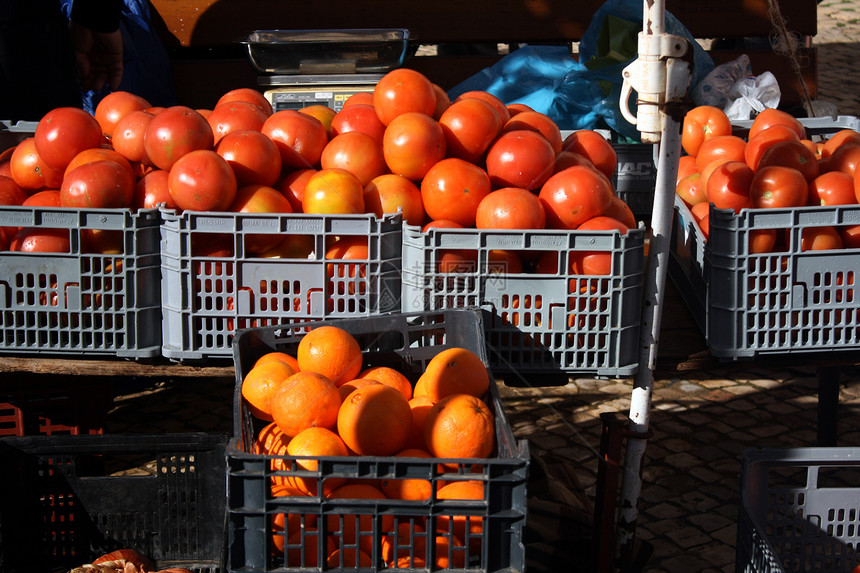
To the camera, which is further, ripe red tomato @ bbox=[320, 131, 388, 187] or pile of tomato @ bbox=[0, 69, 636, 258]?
ripe red tomato @ bbox=[320, 131, 388, 187]

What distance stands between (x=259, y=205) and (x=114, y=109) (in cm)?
84

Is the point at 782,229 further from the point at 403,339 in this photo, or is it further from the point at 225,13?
the point at 225,13

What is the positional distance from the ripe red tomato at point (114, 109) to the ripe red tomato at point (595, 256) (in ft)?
5.33

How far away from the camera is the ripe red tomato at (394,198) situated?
101 inches

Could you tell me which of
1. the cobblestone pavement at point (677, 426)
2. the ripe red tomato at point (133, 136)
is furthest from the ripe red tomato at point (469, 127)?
the cobblestone pavement at point (677, 426)

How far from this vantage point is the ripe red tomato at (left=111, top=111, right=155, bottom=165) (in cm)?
271

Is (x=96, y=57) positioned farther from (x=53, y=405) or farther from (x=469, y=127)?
(x=469, y=127)

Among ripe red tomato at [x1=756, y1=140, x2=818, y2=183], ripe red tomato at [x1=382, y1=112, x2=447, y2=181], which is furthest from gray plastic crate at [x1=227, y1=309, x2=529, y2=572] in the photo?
ripe red tomato at [x1=756, y1=140, x2=818, y2=183]

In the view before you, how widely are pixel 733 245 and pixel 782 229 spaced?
0.33m

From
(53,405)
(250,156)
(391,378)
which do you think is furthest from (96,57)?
(391,378)

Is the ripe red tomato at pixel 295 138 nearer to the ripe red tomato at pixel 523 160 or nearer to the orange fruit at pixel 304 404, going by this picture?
the ripe red tomato at pixel 523 160

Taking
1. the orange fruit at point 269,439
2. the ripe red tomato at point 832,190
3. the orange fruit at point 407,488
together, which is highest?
the ripe red tomato at point 832,190

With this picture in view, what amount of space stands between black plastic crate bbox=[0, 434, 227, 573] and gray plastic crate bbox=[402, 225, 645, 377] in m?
0.76

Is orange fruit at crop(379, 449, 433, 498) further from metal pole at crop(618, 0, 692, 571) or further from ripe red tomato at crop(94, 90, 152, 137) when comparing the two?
ripe red tomato at crop(94, 90, 152, 137)
